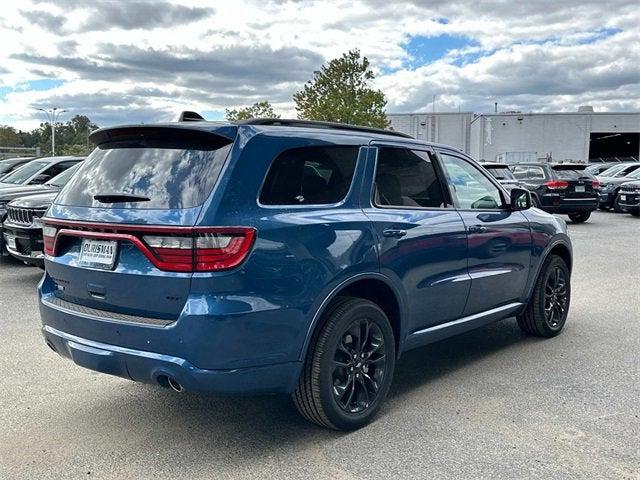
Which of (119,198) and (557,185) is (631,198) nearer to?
(557,185)

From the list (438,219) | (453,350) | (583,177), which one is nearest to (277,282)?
(438,219)

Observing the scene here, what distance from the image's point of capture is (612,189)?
21156 mm

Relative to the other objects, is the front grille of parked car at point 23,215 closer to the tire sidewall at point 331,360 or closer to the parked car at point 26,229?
the parked car at point 26,229

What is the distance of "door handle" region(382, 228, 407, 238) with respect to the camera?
3.98 metres

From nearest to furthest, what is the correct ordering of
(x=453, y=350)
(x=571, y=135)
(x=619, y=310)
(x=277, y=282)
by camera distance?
(x=277, y=282) < (x=453, y=350) < (x=619, y=310) < (x=571, y=135)

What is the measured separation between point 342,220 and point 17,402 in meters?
2.57

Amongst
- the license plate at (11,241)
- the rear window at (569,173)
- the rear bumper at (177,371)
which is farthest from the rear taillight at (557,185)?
the rear bumper at (177,371)

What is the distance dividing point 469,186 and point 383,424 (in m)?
2.11

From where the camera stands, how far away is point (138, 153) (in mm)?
3693

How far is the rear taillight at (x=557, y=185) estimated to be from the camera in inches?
673

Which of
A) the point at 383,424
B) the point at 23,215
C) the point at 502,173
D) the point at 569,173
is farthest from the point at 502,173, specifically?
the point at 383,424

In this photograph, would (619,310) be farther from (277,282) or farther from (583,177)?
(583,177)

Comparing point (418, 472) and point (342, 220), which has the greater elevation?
point (342, 220)

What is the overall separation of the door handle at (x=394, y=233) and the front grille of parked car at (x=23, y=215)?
215 inches
